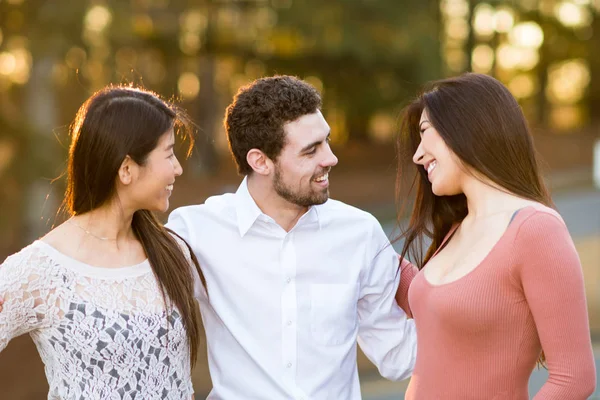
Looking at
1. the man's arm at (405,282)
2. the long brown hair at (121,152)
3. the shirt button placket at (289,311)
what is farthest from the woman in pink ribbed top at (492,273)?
the long brown hair at (121,152)

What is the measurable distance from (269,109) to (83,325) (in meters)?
1.05

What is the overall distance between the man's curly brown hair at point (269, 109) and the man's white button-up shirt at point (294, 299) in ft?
0.68

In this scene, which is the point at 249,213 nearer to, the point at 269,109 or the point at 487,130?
the point at 269,109

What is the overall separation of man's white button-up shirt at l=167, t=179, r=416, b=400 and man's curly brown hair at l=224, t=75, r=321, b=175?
→ 0.21m

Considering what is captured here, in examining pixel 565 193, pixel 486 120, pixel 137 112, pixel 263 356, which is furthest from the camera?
pixel 565 193

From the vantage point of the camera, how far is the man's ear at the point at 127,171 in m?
2.86

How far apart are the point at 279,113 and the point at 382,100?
18231 millimetres

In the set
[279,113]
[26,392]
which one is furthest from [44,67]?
[279,113]

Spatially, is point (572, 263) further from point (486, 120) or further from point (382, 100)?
point (382, 100)

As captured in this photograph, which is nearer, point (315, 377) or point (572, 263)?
point (572, 263)

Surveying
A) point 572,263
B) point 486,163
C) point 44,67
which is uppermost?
point 486,163

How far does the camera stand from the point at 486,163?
2.64m

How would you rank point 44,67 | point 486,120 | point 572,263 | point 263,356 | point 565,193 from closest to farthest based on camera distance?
point 572,263 < point 486,120 < point 263,356 < point 44,67 < point 565,193

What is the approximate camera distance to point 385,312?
322 cm
